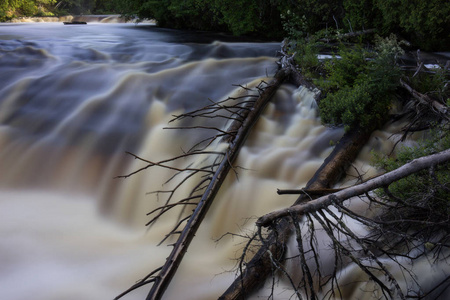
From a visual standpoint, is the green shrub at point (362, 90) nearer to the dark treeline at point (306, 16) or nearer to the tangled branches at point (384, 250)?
the tangled branches at point (384, 250)

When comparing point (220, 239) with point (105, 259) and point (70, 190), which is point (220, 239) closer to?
point (105, 259)

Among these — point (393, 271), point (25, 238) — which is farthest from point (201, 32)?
point (393, 271)

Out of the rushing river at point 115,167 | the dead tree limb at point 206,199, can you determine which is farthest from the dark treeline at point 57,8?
the dead tree limb at point 206,199

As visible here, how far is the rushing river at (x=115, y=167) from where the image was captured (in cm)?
358

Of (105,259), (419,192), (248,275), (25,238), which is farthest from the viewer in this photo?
(25,238)

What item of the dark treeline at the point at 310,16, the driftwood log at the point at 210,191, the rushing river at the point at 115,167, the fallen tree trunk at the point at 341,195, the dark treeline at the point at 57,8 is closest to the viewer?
the fallen tree trunk at the point at 341,195

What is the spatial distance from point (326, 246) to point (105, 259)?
75.6 inches

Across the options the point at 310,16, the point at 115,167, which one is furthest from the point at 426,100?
the point at 310,16

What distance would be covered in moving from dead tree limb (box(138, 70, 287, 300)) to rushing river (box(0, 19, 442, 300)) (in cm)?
20

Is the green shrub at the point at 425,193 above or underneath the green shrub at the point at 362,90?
underneath

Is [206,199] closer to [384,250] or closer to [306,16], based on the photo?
[384,250]

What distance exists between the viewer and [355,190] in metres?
2.57

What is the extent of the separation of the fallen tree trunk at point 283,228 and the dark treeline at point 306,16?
10.9 ft

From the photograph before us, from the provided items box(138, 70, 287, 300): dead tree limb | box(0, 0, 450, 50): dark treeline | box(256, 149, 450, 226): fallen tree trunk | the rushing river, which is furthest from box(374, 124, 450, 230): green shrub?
box(0, 0, 450, 50): dark treeline
